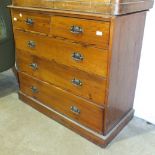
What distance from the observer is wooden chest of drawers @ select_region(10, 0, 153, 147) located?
4.00 feet

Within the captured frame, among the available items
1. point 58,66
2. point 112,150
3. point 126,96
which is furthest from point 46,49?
point 112,150

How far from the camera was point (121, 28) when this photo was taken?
120 centimetres

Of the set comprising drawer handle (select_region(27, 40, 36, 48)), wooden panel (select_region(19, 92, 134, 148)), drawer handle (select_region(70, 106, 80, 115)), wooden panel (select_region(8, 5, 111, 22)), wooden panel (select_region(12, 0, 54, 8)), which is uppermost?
wooden panel (select_region(12, 0, 54, 8))

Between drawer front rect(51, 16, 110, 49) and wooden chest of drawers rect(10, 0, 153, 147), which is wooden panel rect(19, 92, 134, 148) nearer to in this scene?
wooden chest of drawers rect(10, 0, 153, 147)

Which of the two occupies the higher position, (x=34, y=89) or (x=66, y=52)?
(x=66, y=52)

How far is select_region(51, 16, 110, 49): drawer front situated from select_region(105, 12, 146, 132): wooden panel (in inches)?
2.1

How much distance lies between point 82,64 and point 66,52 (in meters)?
0.15

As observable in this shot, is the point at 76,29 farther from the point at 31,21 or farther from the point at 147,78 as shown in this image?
the point at 147,78

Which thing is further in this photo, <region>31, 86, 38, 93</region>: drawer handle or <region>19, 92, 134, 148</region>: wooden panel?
<region>31, 86, 38, 93</region>: drawer handle

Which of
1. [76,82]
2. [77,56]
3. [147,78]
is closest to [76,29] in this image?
[77,56]

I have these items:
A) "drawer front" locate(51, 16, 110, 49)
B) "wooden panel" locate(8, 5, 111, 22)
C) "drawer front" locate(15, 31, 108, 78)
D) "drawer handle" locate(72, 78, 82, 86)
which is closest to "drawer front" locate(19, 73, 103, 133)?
"drawer handle" locate(72, 78, 82, 86)

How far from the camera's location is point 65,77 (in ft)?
4.93

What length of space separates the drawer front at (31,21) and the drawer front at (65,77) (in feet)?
0.75

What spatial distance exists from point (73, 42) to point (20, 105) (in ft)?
3.08
